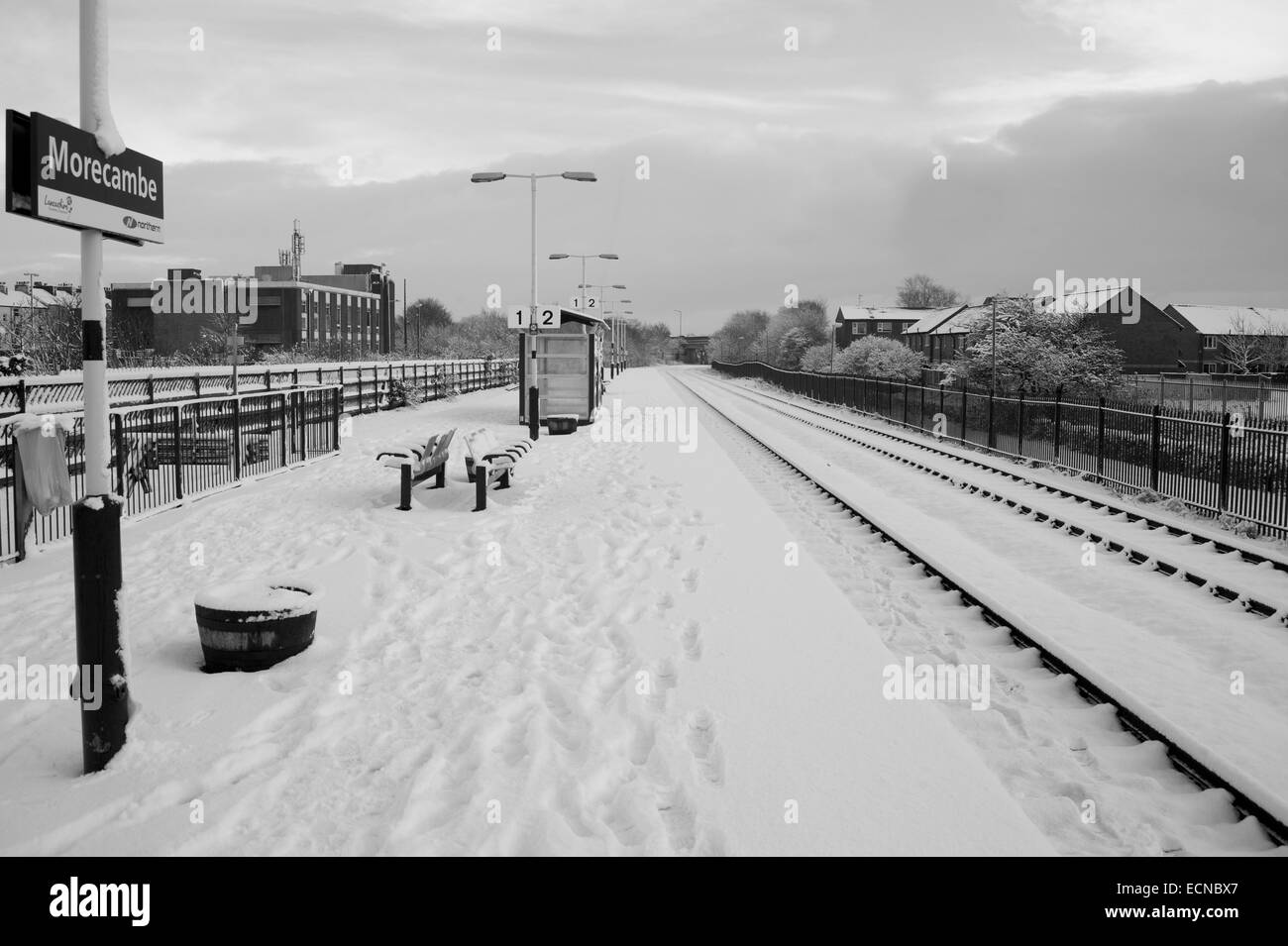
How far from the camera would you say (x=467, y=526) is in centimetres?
1255

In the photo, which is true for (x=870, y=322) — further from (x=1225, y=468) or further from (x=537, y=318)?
(x=1225, y=468)

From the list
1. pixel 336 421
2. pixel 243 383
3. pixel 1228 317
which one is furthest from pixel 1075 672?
pixel 1228 317

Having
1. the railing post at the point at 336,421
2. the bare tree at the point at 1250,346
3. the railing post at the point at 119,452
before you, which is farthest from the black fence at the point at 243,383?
the bare tree at the point at 1250,346

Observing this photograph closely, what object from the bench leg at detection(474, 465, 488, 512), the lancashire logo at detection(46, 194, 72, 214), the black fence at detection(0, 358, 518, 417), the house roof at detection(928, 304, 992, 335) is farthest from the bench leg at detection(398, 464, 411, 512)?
the house roof at detection(928, 304, 992, 335)

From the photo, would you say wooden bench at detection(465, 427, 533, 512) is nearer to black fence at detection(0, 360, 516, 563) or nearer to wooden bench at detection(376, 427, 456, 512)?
wooden bench at detection(376, 427, 456, 512)

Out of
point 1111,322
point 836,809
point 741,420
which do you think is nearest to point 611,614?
point 836,809

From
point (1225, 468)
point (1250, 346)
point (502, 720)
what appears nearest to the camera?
point (502, 720)

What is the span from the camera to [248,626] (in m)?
6.73

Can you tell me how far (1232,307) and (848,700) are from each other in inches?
3788

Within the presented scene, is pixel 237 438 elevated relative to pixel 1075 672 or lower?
elevated

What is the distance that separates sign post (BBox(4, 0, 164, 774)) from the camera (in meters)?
4.90

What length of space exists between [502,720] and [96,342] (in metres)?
3.00

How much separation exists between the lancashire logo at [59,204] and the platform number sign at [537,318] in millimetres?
21588
